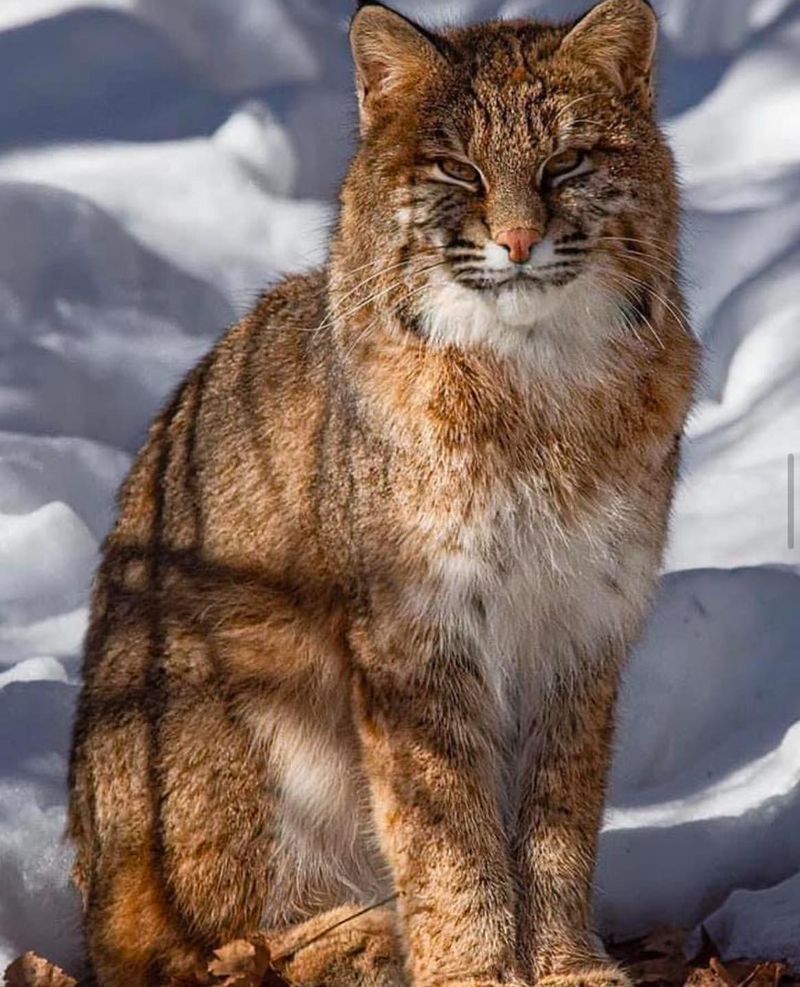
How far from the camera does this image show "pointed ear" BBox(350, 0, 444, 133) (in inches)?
174

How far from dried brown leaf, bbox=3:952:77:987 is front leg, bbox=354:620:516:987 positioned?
752 mm

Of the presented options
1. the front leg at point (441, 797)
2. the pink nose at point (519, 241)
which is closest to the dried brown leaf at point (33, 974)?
the front leg at point (441, 797)

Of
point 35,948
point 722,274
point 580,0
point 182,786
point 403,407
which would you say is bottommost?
point 35,948

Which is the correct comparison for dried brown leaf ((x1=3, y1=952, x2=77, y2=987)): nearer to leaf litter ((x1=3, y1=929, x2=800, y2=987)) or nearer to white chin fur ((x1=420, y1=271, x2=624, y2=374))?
leaf litter ((x1=3, y1=929, x2=800, y2=987))

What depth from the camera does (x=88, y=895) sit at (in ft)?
15.7

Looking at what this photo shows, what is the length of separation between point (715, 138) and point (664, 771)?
324cm

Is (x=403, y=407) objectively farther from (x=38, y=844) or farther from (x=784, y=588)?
(x=784, y=588)

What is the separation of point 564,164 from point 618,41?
0.33m

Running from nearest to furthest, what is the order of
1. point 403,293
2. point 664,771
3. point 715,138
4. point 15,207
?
point 403,293 → point 664,771 → point 15,207 → point 715,138

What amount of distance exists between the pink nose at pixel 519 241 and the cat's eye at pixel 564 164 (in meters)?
0.16

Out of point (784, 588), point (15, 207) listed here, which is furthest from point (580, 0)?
point (784, 588)

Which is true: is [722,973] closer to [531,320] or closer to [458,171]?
[531,320]

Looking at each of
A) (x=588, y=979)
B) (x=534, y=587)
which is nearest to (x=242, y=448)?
(x=534, y=587)

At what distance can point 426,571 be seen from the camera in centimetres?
438
